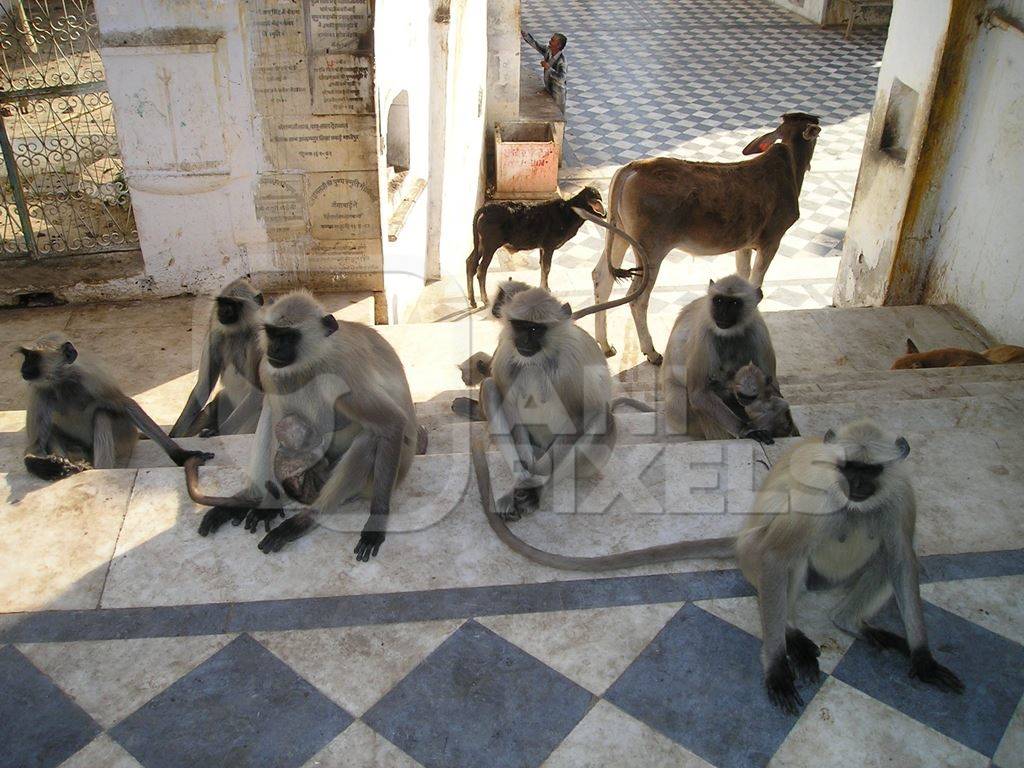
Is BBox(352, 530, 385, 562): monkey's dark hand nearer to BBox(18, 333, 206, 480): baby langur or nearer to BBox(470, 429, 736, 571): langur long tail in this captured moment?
BBox(470, 429, 736, 571): langur long tail

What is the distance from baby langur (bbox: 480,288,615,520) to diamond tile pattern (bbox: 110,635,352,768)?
1047 millimetres

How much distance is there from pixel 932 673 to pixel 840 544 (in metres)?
0.46

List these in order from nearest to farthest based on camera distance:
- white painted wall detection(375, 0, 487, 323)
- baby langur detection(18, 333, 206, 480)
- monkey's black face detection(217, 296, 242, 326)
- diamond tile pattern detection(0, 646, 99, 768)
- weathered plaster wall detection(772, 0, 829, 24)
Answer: diamond tile pattern detection(0, 646, 99, 768) → baby langur detection(18, 333, 206, 480) → monkey's black face detection(217, 296, 242, 326) → white painted wall detection(375, 0, 487, 323) → weathered plaster wall detection(772, 0, 829, 24)

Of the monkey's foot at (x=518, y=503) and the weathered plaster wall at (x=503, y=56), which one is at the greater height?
the weathered plaster wall at (x=503, y=56)

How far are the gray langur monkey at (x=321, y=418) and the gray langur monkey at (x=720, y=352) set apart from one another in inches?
62.4

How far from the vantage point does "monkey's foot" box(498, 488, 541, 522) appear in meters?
3.36

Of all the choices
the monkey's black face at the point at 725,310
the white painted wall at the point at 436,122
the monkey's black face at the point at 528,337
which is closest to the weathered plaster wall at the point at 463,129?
the white painted wall at the point at 436,122

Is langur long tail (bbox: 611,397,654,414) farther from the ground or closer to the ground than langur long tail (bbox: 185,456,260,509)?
closer to the ground

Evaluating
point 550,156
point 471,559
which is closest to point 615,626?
point 471,559

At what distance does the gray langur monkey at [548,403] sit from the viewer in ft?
11.2

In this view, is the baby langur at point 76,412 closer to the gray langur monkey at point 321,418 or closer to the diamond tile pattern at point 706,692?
the gray langur monkey at point 321,418

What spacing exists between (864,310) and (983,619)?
3934mm

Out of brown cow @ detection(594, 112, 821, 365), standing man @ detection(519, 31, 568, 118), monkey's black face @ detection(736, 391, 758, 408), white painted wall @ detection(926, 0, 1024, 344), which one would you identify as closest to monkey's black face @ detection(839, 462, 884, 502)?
monkey's black face @ detection(736, 391, 758, 408)

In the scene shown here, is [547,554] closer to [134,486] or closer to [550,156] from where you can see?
[134,486]
